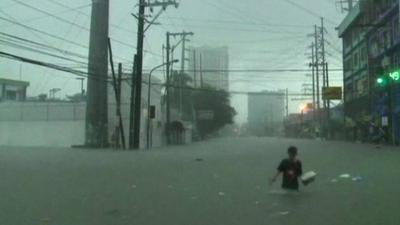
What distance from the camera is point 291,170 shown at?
45.8ft

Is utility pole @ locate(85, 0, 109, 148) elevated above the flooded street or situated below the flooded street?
above

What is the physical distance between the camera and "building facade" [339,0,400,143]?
5572 centimetres

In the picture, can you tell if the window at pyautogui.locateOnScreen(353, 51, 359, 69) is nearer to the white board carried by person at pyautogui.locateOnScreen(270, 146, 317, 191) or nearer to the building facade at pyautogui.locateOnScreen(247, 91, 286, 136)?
the white board carried by person at pyautogui.locateOnScreen(270, 146, 317, 191)

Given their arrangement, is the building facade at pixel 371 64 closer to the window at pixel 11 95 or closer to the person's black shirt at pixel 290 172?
the person's black shirt at pixel 290 172

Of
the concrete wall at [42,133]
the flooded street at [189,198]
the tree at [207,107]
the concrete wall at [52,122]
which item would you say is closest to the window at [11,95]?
the tree at [207,107]

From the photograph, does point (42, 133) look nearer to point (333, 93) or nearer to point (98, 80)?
point (98, 80)

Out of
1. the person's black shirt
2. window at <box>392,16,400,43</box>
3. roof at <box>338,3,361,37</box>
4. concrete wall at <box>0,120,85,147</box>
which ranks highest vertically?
roof at <box>338,3,361,37</box>

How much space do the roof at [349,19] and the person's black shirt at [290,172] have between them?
6016 centimetres

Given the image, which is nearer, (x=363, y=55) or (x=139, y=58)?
(x=139, y=58)

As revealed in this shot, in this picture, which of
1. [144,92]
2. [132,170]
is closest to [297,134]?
[144,92]

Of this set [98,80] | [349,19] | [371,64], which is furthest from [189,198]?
[349,19]

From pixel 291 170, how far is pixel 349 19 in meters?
69.2

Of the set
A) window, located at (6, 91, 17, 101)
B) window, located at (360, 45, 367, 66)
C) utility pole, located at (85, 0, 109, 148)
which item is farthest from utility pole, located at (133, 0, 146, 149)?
window, located at (6, 91, 17, 101)

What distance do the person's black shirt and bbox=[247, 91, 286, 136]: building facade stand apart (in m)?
163
